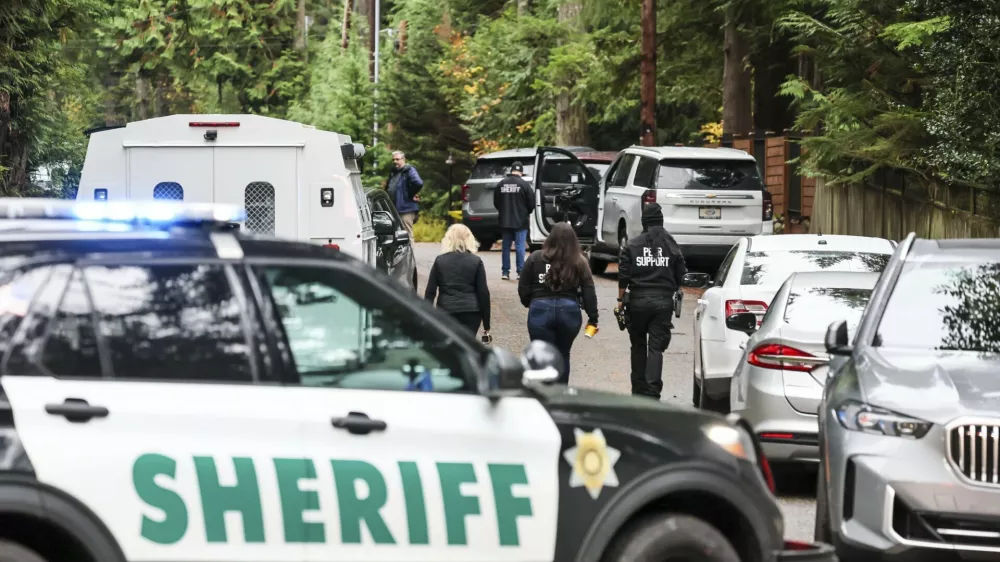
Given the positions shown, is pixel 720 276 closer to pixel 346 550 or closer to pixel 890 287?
pixel 890 287

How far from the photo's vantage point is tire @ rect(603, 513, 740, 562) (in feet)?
18.8

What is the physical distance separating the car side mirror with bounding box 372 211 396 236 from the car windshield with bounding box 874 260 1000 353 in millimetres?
10081

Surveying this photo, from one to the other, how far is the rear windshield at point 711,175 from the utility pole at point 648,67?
5416 millimetres

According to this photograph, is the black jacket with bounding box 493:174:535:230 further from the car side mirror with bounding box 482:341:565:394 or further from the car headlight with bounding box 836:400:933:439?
the car side mirror with bounding box 482:341:565:394

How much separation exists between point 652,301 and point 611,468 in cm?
738

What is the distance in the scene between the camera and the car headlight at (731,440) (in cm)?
589

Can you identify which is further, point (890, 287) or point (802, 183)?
point (802, 183)

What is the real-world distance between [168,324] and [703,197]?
17.9 metres

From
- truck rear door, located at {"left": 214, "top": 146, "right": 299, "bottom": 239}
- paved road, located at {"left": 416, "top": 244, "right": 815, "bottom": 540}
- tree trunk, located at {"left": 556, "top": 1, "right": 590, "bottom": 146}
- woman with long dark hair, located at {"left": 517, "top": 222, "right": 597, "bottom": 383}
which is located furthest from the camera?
tree trunk, located at {"left": 556, "top": 1, "right": 590, "bottom": 146}

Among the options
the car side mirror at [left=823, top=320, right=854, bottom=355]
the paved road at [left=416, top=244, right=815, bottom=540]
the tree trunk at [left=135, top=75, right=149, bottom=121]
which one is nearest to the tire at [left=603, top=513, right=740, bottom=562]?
the car side mirror at [left=823, top=320, right=854, bottom=355]

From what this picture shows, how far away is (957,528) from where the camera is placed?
6727 mm

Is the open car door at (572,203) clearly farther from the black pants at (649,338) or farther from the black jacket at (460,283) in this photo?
the black jacket at (460,283)

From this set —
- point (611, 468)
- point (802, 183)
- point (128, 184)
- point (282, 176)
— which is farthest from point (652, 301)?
point (802, 183)

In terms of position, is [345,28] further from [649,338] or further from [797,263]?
[797,263]
